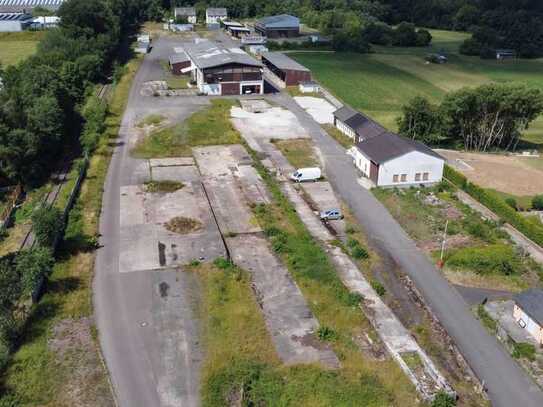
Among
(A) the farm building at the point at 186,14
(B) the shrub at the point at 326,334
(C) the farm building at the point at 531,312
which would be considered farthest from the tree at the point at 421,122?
(A) the farm building at the point at 186,14

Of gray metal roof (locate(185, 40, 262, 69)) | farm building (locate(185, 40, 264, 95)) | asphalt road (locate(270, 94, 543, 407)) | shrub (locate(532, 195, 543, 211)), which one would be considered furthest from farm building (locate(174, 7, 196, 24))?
shrub (locate(532, 195, 543, 211))

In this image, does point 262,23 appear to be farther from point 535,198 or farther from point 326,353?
point 326,353

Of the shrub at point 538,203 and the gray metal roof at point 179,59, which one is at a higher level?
the gray metal roof at point 179,59

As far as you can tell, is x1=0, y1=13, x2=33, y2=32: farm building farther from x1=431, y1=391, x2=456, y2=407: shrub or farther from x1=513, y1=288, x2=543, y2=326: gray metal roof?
x1=431, y1=391, x2=456, y2=407: shrub

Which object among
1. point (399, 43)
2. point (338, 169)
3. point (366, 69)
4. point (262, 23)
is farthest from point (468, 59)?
point (338, 169)

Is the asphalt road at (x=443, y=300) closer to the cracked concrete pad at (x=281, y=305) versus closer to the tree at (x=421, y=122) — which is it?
the cracked concrete pad at (x=281, y=305)

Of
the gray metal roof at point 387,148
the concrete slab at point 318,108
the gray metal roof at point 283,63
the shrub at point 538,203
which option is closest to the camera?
the shrub at point 538,203
